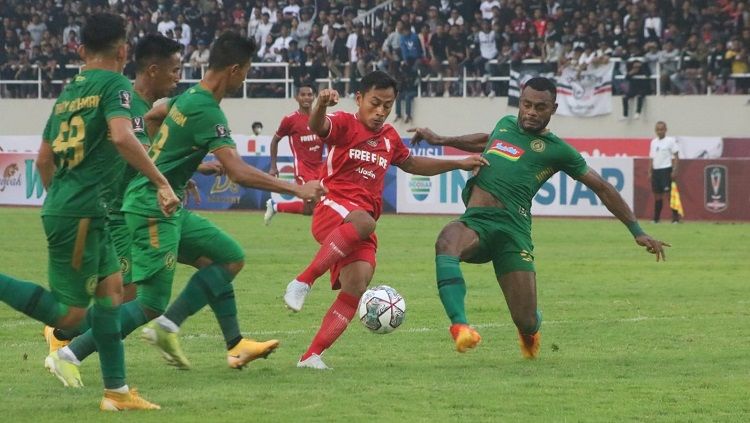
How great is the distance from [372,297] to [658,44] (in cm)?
2534

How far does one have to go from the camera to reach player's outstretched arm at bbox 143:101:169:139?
353 inches

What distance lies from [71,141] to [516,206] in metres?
3.84

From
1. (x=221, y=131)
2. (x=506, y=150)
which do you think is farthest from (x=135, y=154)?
(x=506, y=150)

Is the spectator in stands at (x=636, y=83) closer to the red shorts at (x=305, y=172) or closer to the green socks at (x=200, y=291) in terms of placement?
the red shorts at (x=305, y=172)

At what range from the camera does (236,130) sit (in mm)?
38719

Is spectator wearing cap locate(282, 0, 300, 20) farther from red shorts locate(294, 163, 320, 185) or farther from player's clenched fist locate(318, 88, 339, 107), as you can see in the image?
player's clenched fist locate(318, 88, 339, 107)

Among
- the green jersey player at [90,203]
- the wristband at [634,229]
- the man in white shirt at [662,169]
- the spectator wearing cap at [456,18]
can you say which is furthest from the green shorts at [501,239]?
the spectator wearing cap at [456,18]

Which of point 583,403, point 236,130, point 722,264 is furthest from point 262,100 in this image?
point 583,403

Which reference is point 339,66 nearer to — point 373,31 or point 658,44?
point 373,31

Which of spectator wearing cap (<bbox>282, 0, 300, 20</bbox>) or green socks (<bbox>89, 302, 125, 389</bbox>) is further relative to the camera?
spectator wearing cap (<bbox>282, 0, 300, 20</bbox>)

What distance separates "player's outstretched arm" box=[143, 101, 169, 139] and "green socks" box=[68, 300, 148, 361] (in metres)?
1.36

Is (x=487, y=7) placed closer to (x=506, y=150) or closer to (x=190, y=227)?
(x=506, y=150)

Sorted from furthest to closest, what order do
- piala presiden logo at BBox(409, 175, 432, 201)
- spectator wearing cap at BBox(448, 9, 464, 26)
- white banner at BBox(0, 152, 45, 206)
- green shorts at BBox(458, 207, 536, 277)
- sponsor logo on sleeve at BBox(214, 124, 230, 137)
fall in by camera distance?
spectator wearing cap at BBox(448, 9, 464, 26), white banner at BBox(0, 152, 45, 206), piala presiden logo at BBox(409, 175, 432, 201), green shorts at BBox(458, 207, 536, 277), sponsor logo on sleeve at BBox(214, 124, 230, 137)

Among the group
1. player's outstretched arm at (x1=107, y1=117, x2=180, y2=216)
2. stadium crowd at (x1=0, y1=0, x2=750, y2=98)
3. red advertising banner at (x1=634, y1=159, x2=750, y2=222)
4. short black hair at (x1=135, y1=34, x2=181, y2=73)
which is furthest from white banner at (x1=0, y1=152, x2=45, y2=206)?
player's outstretched arm at (x1=107, y1=117, x2=180, y2=216)
